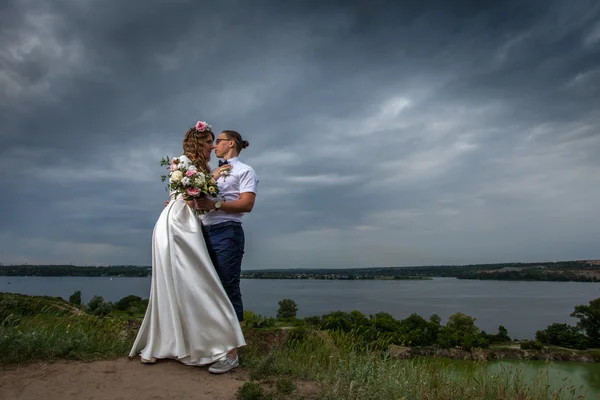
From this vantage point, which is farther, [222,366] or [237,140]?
[237,140]

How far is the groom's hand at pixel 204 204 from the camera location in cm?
390

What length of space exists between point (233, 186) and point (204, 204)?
1.23ft

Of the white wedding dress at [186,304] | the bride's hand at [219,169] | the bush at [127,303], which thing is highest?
the bride's hand at [219,169]

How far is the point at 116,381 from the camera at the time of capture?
3592 mm

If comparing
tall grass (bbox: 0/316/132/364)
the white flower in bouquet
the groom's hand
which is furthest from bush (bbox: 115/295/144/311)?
the white flower in bouquet

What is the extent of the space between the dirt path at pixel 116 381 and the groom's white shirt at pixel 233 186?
154 centimetres

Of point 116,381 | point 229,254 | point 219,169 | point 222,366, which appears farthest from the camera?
point 219,169

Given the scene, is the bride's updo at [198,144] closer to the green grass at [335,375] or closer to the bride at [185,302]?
the bride at [185,302]

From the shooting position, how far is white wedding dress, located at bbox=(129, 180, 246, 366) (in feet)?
12.8

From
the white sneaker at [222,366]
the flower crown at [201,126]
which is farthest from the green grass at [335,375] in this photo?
the flower crown at [201,126]

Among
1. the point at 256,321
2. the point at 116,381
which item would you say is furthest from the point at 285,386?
the point at 256,321

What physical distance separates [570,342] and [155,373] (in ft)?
184

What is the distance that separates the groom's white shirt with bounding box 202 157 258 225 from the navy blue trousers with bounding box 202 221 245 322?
67mm

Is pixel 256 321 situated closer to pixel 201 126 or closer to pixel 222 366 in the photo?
pixel 222 366
